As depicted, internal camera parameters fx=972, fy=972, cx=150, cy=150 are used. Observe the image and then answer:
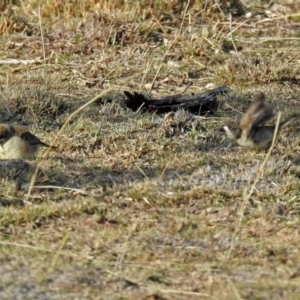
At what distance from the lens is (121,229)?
6539 millimetres

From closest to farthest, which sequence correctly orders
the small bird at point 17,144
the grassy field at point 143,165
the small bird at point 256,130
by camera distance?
the grassy field at point 143,165
the small bird at point 17,144
the small bird at point 256,130

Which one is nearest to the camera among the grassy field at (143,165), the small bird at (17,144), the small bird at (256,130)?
the grassy field at (143,165)

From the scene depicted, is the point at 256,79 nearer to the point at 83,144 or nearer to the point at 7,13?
the point at 83,144

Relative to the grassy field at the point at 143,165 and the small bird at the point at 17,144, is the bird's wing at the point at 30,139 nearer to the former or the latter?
the small bird at the point at 17,144

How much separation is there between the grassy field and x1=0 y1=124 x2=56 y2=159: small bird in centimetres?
12

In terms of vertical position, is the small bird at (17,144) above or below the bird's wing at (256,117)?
below

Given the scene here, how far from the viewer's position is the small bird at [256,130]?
7.91 metres

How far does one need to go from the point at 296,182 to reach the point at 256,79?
2.98 metres

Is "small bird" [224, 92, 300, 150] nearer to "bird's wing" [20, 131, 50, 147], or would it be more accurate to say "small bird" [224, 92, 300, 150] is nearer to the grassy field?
the grassy field

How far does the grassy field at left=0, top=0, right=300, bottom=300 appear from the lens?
593 centimetres

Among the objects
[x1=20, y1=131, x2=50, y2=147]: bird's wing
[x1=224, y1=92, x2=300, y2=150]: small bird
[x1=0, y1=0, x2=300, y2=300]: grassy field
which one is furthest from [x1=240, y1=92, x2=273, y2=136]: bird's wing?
[x1=20, y1=131, x2=50, y2=147]: bird's wing

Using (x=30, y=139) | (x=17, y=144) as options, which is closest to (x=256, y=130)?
(x=30, y=139)

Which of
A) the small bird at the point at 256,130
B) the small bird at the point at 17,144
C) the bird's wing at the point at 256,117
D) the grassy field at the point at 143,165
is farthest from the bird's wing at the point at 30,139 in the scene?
the bird's wing at the point at 256,117

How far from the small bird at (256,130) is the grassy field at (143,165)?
0.11 meters
